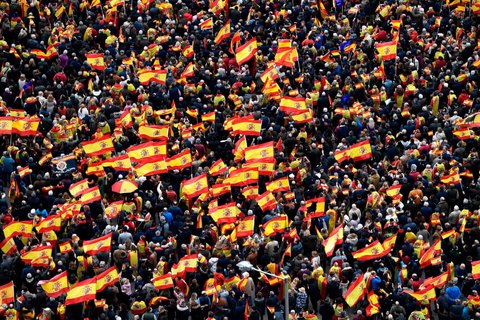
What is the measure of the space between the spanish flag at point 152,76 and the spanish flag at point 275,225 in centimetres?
957

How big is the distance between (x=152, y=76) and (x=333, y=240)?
11512 millimetres

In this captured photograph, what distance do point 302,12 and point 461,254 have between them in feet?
55.5

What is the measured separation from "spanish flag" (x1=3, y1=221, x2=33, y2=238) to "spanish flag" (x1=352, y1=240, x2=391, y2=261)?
9291 millimetres

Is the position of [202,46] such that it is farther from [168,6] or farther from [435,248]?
[435,248]

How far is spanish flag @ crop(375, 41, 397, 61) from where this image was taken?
4541 cm

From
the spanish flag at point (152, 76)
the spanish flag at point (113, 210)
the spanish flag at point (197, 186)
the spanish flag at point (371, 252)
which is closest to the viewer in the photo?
the spanish flag at point (371, 252)

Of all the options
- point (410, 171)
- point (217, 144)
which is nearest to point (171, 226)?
point (217, 144)

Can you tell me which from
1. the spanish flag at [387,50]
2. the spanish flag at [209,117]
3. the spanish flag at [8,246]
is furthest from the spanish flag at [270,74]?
the spanish flag at [8,246]

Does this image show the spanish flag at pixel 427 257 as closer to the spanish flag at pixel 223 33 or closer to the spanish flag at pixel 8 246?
the spanish flag at pixel 8 246

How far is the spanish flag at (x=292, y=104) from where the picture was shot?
42000 millimetres

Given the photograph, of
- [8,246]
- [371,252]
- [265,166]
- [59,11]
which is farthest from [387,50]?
[8,246]

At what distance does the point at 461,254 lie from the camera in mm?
35906

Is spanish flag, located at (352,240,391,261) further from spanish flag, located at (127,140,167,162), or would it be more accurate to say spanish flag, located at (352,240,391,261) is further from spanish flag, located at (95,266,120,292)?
spanish flag, located at (127,140,167,162)

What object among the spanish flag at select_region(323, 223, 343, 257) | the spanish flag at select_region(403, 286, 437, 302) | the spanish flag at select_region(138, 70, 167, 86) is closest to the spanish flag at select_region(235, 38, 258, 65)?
the spanish flag at select_region(138, 70, 167, 86)
